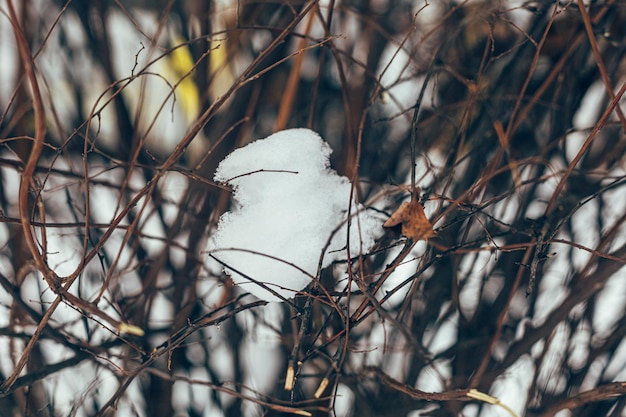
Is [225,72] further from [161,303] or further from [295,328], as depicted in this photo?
[295,328]

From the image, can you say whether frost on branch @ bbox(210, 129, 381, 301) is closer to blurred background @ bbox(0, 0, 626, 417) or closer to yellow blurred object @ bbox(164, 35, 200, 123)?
blurred background @ bbox(0, 0, 626, 417)

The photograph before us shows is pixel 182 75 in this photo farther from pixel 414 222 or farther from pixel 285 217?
pixel 414 222

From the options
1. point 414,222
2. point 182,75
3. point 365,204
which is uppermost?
point 182,75

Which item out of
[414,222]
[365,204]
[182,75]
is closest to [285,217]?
[414,222]

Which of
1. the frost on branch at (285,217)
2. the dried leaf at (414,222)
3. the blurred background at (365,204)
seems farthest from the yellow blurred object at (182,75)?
the dried leaf at (414,222)

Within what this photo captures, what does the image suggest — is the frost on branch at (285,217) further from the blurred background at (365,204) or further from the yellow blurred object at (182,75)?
the yellow blurred object at (182,75)

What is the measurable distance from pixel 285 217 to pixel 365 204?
34 cm

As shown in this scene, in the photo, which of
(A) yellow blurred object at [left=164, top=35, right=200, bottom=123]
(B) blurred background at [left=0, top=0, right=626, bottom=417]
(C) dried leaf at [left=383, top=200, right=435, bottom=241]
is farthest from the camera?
(A) yellow blurred object at [left=164, top=35, right=200, bottom=123]

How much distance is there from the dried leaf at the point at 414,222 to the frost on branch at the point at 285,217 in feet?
0.18

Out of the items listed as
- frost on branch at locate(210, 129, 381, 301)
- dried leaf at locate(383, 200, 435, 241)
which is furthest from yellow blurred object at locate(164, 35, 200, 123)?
dried leaf at locate(383, 200, 435, 241)

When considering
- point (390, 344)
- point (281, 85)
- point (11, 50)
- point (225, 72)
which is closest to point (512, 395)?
point (390, 344)

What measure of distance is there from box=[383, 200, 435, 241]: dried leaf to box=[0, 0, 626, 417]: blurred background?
268 millimetres

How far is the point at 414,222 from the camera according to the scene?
22.1 inches

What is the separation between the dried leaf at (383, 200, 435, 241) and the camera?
552mm
